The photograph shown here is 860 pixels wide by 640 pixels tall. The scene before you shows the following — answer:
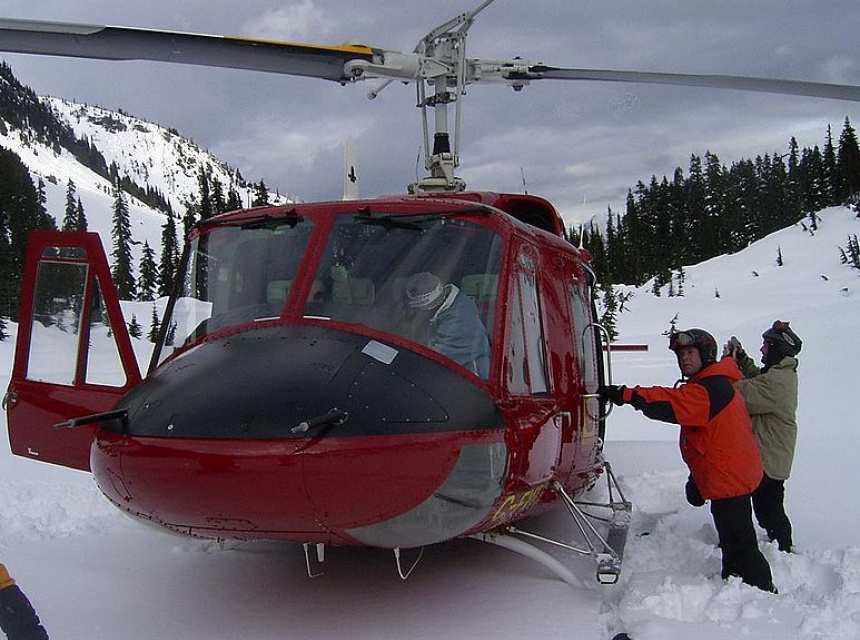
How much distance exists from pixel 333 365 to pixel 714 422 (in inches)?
94.9

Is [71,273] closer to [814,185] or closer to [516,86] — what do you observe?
[516,86]

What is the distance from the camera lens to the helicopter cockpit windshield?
3695 millimetres

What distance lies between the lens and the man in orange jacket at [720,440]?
171 inches

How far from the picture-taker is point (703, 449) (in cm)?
451

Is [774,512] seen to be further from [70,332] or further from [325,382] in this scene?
[70,332]

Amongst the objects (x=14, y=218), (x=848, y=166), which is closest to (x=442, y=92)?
(x=14, y=218)

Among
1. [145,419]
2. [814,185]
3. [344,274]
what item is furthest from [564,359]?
[814,185]

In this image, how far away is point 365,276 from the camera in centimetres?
388

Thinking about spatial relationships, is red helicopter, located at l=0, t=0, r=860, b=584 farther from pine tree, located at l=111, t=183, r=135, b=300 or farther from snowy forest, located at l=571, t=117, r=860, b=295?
snowy forest, located at l=571, t=117, r=860, b=295

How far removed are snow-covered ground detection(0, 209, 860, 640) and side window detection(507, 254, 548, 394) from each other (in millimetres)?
1174

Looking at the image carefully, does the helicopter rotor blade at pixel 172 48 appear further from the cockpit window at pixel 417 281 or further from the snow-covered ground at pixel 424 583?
the snow-covered ground at pixel 424 583

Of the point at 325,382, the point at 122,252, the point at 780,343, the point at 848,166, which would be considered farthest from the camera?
the point at 848,166

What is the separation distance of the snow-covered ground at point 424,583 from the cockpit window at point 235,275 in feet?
4.57

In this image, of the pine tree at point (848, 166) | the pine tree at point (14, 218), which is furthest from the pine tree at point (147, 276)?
the pine tree at point (848, 166)
